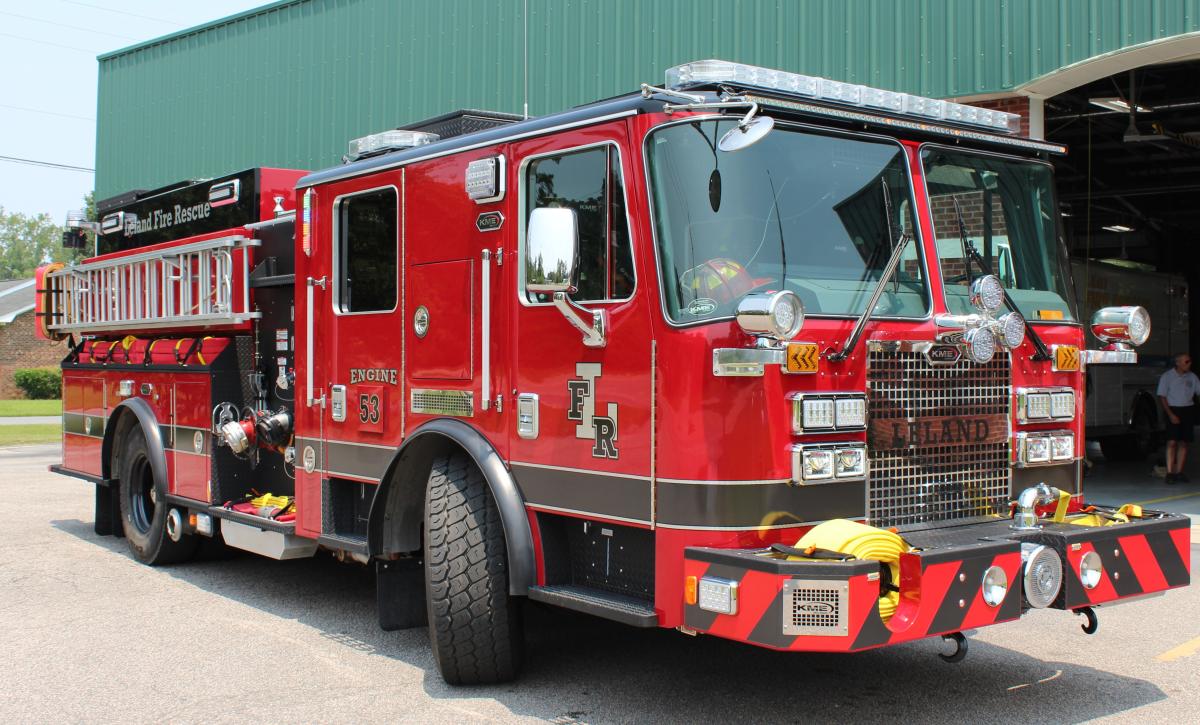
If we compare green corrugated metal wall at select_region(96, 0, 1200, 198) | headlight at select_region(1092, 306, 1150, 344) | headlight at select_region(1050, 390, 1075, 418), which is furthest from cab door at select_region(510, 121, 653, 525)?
green corrugated metal wall at select_region(96, 0, 1200, 198)

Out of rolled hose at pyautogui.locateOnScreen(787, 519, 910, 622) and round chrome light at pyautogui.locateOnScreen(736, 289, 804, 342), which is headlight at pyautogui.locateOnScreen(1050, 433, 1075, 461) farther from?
round chrome light at pyautogui.locateOnScreen(736, 289, 804, 342)

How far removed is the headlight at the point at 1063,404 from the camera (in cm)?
557

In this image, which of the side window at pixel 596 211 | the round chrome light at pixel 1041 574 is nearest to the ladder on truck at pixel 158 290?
the side window at pixel 596 211

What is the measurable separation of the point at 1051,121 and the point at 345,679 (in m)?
13.0

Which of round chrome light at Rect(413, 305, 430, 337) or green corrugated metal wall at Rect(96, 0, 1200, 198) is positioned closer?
round chrome light at Rect(413, 305, 430, 337)

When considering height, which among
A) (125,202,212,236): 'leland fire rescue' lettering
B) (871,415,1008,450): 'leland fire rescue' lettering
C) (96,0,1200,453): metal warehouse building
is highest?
(96,0,1200,453): metal warehouse building

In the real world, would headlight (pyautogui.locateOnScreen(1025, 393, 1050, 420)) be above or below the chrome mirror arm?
below

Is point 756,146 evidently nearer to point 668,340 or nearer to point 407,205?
point 668,340

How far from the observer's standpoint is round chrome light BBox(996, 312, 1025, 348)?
5.14m

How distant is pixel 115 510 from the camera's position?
390 inches

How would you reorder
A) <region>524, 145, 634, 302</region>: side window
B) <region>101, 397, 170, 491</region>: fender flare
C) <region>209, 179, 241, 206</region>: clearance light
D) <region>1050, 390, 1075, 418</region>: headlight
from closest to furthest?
<region>524, 145, 634, 302</region>: side window < <region>1050, 390, 1075, 418</region>: headlight < <region>209, 179, 241, 206</region>: clearance light < <region>101, 397, 170, 491</region>: fender flare

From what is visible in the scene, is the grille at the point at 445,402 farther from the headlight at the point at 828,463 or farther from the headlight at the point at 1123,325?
the headlight at the point at 1123,325

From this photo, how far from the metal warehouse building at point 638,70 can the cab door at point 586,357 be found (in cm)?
100

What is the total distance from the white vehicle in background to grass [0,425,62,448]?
18.4 metres
